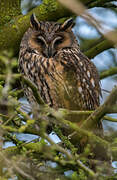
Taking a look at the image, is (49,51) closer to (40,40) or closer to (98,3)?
(40,40)

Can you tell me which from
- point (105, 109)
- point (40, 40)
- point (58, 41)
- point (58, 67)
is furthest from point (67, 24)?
point (105, 109)

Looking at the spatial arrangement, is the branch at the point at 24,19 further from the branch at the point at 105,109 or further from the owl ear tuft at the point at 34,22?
the branch at the point at 105,109

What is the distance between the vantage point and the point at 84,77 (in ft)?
9.83

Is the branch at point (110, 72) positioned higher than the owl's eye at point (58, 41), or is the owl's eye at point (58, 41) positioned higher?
the owl's eye at point (58, 41)

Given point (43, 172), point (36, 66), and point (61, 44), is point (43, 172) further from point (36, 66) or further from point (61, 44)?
point (61, 44)

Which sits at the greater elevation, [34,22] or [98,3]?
[98,3]

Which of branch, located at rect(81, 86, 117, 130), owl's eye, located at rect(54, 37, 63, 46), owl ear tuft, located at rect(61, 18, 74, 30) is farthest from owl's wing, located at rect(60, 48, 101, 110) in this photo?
branch, located at rect(81, 86, 117, 130)

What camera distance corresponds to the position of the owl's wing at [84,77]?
2.96 meters

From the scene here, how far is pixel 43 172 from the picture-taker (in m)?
1.83

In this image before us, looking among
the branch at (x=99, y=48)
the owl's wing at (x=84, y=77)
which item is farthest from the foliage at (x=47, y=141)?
the branch at (x=99, y=48)

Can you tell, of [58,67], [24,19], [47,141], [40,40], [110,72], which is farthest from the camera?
[24,19]

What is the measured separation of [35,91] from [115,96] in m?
0.42

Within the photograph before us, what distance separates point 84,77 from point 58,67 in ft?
0.80

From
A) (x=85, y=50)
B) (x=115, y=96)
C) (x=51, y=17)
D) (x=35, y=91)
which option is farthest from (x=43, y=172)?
(x=85, y=50)
